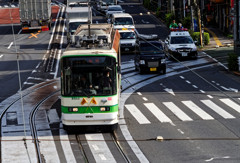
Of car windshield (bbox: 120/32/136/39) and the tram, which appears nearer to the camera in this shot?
the tram

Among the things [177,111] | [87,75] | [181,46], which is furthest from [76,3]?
[87,75]

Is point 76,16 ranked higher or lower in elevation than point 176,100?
higher

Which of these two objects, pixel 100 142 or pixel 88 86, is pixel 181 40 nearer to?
pixel 88 86

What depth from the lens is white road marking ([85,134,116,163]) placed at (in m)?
18.6

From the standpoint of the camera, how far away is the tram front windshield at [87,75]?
69.8ft

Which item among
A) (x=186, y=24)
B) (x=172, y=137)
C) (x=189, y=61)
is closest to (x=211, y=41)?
(x=186, y=24)

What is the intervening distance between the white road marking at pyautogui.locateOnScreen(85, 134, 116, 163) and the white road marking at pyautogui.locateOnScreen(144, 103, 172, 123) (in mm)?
3539

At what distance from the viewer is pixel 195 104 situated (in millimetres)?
27094

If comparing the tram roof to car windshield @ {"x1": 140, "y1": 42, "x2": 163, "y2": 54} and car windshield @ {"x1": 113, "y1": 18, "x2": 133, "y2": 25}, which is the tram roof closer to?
car windshield @ {"x1": 140, "y1": 42, "x2": 163, "y2": 54}

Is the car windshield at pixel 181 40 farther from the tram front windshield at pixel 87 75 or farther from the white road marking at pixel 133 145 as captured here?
the tram front windshield at pixel 87 75

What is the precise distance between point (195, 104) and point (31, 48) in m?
25.4

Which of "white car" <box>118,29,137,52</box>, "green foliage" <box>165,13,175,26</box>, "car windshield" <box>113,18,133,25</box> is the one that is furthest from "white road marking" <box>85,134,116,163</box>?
"green foliage" <box>165,13,175,26</box>

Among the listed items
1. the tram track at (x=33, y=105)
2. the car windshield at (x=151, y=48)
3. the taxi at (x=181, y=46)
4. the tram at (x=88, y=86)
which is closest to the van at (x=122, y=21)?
the taxi at (x=181, y=46)

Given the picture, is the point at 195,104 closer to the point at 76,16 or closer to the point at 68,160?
the point at 68,160
